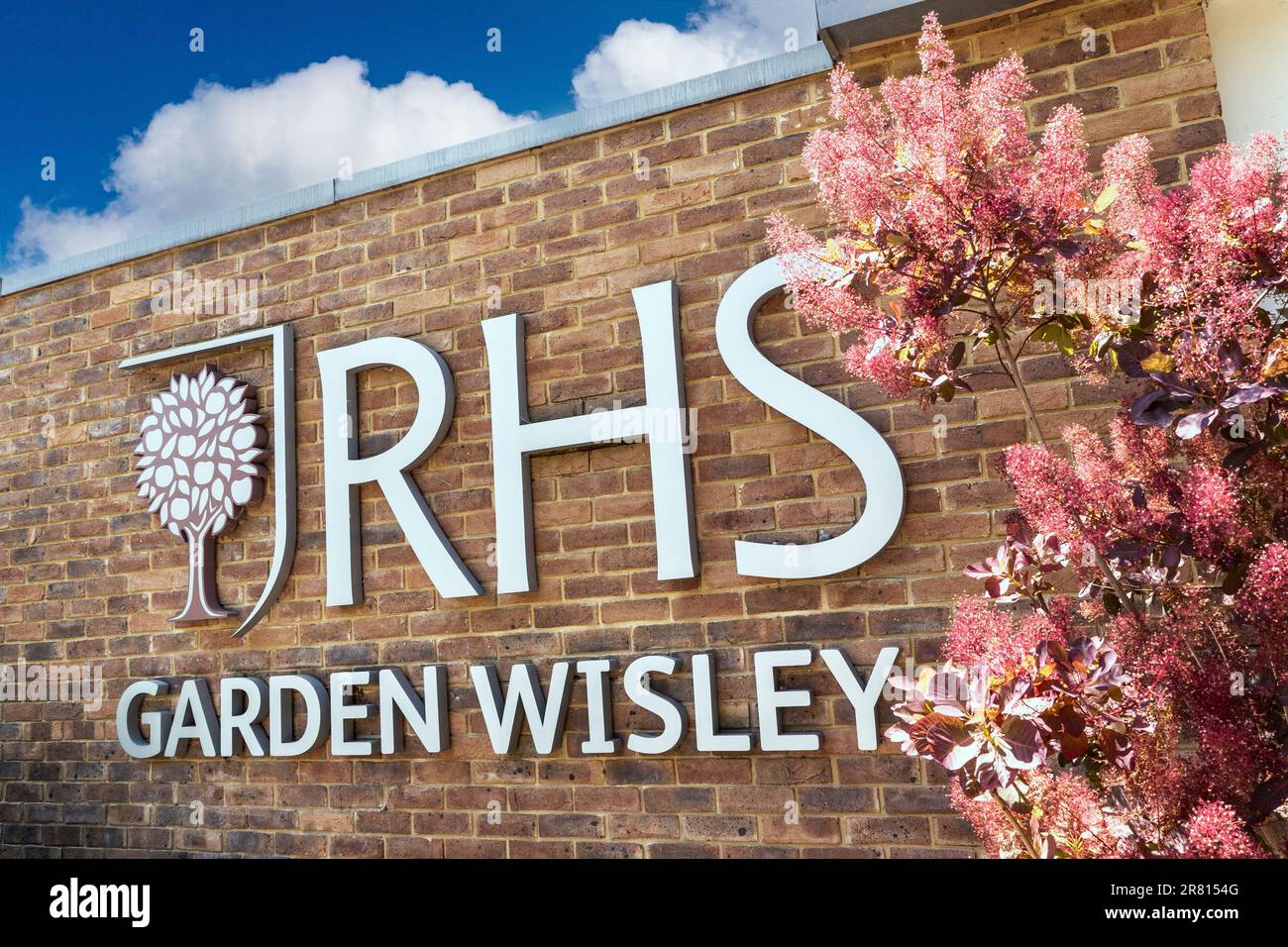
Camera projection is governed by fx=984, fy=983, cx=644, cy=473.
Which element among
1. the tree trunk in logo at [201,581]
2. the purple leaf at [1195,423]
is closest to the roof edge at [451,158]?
the tree trunk in logo at [201,581]

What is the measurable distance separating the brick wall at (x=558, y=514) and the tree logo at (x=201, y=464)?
0.24ft

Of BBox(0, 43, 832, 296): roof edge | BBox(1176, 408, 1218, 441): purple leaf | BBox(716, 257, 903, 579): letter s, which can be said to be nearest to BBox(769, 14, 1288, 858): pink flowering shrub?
BBox(1176, 408, 1218, 441): purple leaf

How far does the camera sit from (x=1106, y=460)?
5.62 feet

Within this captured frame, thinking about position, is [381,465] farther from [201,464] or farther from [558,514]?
[201,464]

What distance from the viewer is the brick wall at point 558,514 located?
2.40 m

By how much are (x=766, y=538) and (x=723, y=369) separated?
47 centimetres

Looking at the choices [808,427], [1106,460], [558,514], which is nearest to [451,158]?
[558,514]

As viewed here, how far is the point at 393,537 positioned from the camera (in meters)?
3.03

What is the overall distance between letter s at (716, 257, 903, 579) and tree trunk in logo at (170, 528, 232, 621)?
1.85m

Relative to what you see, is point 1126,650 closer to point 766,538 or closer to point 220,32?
point 766,538

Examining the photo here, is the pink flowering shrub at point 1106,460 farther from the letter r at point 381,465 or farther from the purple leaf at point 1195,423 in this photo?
the letter r at point 381,465

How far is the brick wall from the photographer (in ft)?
7.89

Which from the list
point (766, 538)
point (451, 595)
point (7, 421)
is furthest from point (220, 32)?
point (766, 538)

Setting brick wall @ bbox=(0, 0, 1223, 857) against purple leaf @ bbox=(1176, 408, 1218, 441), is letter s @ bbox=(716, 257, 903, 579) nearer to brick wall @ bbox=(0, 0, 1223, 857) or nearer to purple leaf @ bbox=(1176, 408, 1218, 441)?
brick wall @ bbox=(0, 0, 1223, 857)
